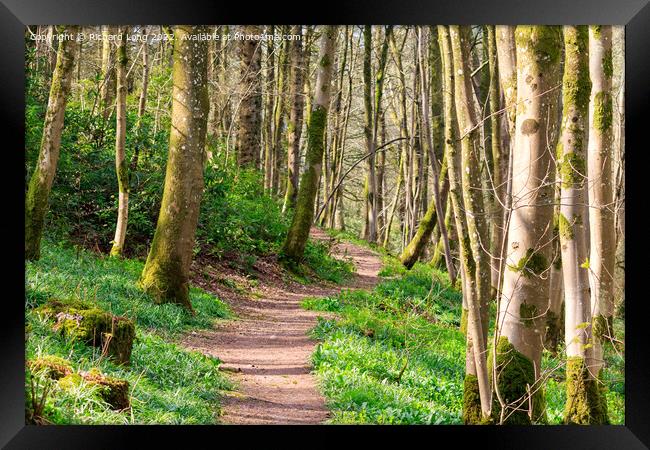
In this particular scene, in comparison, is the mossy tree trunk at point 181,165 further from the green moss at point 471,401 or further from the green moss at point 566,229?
the green moss at point 566,229

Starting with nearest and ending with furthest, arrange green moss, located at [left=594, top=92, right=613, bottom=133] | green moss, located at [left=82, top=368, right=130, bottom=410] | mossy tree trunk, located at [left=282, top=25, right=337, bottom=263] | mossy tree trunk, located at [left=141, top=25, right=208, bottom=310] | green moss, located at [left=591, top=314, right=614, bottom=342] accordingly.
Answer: green moss, located at [left=82, top=368, right=130, bottom=410], green moss, located at [left=591, top=314, right=614, bottom=342], green moss, located at [left=594, top=92, right=613, bottom=133], mossy tree trunk, located at [left=141, top=25, right=208, bottom=310], mossy tree trunk, located at [left=282, top=25, right=337, bottom=263]

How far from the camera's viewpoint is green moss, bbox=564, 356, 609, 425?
553 cm

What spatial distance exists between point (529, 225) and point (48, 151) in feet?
21.0

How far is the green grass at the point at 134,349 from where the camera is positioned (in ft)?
14.6

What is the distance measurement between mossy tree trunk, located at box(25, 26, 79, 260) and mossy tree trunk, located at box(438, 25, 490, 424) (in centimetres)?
527

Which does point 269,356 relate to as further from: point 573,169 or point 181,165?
point 573,169

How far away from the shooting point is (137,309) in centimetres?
771

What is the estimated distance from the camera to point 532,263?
509 centimetres

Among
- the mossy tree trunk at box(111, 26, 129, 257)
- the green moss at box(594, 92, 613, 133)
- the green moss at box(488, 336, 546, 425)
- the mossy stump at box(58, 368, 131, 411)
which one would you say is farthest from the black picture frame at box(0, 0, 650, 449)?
the mossy tree trunk at box(111, 26, 129, 257)

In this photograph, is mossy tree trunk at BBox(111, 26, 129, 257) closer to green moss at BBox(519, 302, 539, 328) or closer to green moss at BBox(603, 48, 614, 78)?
green moss at BBox(603, 48, 614, 78)
